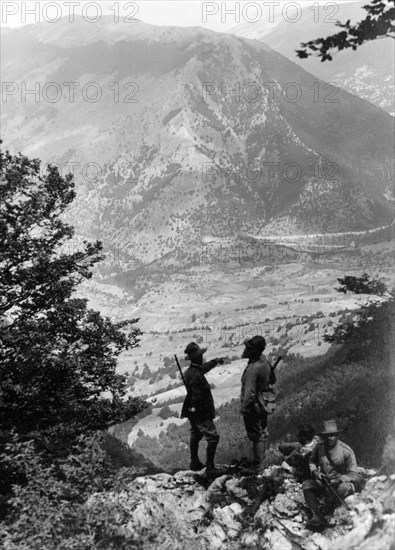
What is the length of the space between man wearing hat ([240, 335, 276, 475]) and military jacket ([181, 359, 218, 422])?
2.35 feet

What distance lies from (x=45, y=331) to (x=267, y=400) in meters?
8.55

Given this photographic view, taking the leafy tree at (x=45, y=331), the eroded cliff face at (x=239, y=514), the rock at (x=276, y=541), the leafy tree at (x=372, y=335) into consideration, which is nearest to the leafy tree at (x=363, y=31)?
the eroded cliff face at (x=239, y=514)

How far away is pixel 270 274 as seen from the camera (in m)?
179

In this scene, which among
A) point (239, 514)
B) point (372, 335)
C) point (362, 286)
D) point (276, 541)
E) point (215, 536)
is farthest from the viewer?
point (372, 335)

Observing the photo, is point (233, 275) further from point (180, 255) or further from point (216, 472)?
point (216, 472)

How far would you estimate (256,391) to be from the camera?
33.9ft

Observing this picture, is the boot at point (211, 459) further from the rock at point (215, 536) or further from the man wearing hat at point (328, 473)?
the man wearing hat at point (328, 473)

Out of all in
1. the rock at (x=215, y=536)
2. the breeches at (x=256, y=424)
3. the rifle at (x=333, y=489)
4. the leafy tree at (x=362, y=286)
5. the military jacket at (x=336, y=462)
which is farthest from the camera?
the leafy tree at (x=362, y=286)

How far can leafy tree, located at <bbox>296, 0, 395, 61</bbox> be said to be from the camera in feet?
32.0

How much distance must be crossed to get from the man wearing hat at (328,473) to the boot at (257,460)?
1.14 m

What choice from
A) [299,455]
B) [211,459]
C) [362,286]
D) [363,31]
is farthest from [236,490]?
[362,286]

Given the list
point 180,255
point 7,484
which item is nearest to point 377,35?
point 7,484

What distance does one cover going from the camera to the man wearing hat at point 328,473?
9.10 m

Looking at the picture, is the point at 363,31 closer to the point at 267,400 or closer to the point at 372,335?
the point at 267,400
